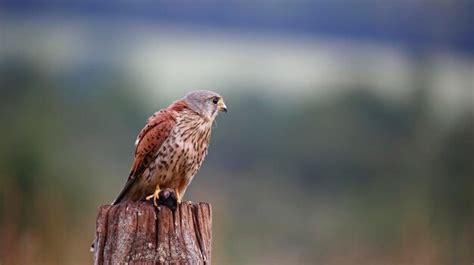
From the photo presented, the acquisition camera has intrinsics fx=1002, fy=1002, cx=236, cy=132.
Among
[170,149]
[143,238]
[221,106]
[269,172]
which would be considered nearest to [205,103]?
[221,106]

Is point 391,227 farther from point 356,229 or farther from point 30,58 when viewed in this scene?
point 30,58

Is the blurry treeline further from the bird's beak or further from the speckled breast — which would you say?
the bird's beak

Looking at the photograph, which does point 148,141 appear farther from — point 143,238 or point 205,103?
point 143,238

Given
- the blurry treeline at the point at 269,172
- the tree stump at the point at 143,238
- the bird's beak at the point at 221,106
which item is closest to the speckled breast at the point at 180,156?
the bird's beak at the point at 221,106

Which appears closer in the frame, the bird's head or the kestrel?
the kestrel

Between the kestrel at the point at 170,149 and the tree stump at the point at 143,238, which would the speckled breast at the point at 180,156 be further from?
the tree stump at the point at 143,238

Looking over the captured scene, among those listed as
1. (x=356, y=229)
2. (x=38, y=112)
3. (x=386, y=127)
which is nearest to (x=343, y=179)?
(x=386, y=127)

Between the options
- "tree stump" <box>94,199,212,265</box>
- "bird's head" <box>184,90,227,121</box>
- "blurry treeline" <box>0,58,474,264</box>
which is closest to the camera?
"tree stump" <box>94,199,212,265</box>

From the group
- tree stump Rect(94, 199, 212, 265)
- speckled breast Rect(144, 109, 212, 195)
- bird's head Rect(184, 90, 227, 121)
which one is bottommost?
tree stump Rect(94, 199, 212, 265)

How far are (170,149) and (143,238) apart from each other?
139 cm

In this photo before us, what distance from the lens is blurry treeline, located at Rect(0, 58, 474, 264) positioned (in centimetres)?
667

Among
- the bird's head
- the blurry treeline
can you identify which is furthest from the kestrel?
the blurry treeline

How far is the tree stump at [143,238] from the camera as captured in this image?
11.5ft

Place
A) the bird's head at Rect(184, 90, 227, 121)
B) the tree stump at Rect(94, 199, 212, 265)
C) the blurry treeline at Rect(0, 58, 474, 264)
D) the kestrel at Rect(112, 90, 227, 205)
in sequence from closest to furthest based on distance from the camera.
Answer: the tree stump at Rect(94, 199, 212, 265) < the kestrel at Rect(112, 90, 227, 205) < the bird's head at Rect(184, 90, 227, 121) < the blurry treeline at Rect(0, 58, 474, 264)
